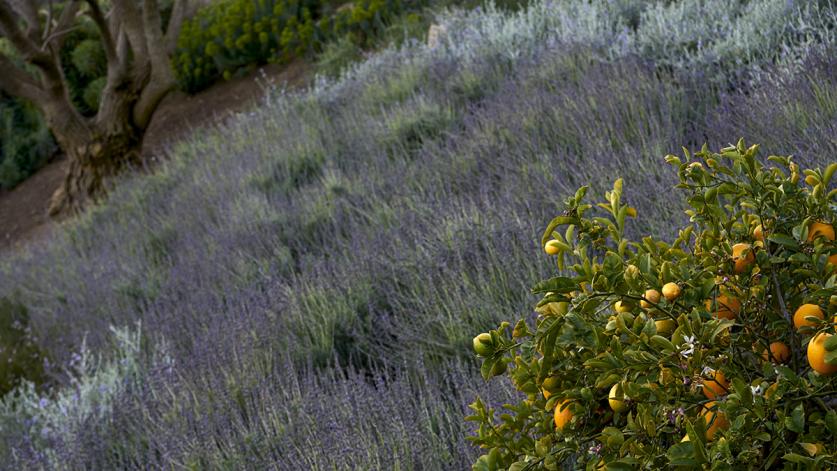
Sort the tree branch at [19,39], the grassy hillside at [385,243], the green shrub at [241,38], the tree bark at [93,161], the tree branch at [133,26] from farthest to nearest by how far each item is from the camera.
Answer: the green shrub at [241,38]
the tree bark at [93,161]
the tree branch at [133,26]
the tree branch at [19,39]
the grassy hillside at [385,243]

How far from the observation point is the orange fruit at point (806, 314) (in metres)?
1.17

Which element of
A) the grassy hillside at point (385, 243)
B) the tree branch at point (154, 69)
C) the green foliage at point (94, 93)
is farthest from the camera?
the green foliage at point (94, 93)

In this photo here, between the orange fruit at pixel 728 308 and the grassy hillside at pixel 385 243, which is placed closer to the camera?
the orange fruit at pixel 728 308

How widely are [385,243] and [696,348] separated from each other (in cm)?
248

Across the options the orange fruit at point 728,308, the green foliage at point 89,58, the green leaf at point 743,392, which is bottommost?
the green foliage at point 89,58

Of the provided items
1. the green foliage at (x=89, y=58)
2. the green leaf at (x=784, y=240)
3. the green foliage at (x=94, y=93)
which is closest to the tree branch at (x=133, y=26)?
the green foliage at (x=94, y=93)

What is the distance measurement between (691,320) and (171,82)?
26.8 ft

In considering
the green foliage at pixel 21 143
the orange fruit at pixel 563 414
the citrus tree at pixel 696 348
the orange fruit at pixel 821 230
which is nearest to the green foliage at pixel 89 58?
the green foliage at pixel 21 143

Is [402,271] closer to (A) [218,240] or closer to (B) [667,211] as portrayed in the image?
(B) [667,211]

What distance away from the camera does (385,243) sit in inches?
141

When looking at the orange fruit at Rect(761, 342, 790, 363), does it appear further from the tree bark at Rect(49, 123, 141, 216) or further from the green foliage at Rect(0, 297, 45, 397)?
the tree bark at Rect(49, 123, 141, 216)

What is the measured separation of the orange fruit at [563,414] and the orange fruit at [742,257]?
13.9 inches

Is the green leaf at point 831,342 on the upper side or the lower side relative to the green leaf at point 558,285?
lower

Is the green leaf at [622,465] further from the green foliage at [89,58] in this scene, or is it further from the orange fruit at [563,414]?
the green foliage at [89,58]
